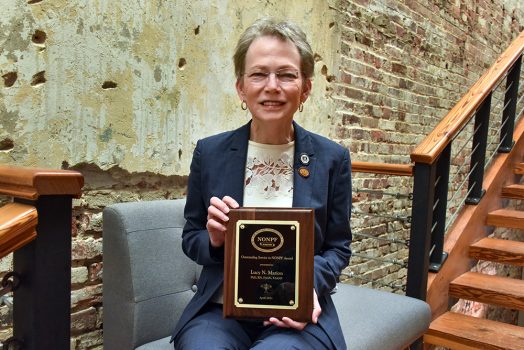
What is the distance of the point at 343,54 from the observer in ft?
11.3

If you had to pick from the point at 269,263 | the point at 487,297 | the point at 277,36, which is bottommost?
the point at 487,297

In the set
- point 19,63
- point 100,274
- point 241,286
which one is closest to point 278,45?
point 241,286

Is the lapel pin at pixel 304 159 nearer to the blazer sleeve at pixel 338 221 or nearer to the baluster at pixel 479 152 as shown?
the blazer sleeve at pixel 338 221

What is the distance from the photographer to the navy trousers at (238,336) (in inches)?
51.0

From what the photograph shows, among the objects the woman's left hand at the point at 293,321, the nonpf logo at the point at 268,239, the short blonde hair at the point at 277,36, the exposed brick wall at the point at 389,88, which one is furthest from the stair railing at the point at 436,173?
the nonpf logo at the point at 268,239

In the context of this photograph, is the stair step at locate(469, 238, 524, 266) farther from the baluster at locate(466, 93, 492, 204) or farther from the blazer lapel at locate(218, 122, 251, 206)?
the blazer lapel at locate(218, 122, 251, 206)

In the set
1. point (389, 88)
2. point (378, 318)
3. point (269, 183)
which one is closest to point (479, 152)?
point (389, 88)

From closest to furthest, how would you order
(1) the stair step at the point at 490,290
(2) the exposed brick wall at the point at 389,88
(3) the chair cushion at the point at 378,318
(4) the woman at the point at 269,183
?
(4) the woman at the point at 269,183
(3) the chair cushion at the point at 378,318
(1) the stair step at the point at 490,290
(2) the exposed brick wall at the point at 389,88

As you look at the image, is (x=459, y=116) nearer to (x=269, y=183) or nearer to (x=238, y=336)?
(x=269, y=183)

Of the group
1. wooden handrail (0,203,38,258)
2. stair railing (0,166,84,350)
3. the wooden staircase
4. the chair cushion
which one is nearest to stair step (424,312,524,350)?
the wooden staircase

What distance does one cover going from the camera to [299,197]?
4.70ft

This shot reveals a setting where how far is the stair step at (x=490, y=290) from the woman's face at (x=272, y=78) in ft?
6.47

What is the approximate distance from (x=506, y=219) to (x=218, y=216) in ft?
8.61

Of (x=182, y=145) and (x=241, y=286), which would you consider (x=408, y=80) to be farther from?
(x=241, y=286)
